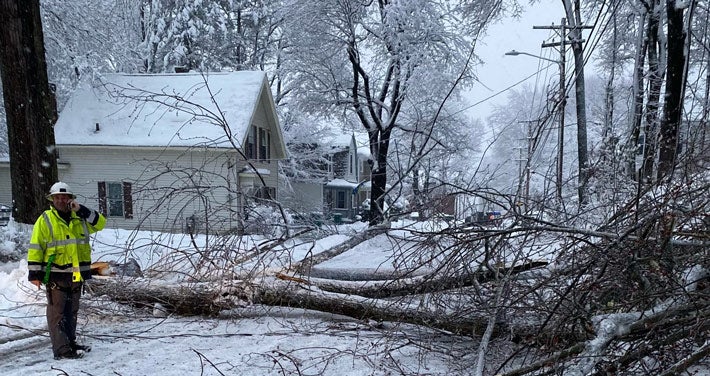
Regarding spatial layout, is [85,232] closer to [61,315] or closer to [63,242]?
[63,242]

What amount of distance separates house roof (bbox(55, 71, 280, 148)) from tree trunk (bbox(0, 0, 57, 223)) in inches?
279

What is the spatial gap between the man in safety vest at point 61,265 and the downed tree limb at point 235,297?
115 centimetres

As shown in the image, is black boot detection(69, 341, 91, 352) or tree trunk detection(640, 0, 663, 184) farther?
tree trunk detection(640, 0, 663, 184)

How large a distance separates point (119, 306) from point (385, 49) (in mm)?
12840

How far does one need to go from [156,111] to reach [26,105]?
8709 mm

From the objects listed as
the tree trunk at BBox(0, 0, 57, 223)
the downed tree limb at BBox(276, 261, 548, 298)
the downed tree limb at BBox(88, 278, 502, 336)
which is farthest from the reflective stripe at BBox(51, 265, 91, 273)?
the tree trunk at BBox(0, 0, 57, 223)

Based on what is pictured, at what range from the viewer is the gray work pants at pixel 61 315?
3.97 meters

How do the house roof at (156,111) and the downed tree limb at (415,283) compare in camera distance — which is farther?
the house roof at (156,111)

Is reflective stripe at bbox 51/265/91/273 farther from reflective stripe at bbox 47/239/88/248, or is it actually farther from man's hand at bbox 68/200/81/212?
man's hand at bbox 68/200/81/212

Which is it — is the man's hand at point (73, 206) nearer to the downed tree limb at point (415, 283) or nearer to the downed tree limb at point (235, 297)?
the downed tree limb at point (235, 297)

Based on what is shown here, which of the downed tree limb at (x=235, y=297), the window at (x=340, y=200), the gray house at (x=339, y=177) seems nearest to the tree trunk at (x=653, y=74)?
the downed tree limb at (x=235, y=297)

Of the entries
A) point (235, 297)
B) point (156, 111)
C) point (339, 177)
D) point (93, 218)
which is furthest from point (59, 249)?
point (339, 177)

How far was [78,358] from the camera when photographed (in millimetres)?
4008

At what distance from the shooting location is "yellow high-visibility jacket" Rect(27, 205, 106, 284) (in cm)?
398
